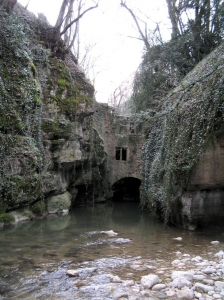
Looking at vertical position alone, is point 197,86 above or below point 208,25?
below

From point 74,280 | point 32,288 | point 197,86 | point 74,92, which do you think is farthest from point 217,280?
point 74,92

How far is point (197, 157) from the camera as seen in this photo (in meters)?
8.02

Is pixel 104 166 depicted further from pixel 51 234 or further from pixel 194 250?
pixel 194 250

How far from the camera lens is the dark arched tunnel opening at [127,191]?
21672 millimetres

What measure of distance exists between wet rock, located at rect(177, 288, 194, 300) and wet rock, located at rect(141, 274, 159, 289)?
453mm

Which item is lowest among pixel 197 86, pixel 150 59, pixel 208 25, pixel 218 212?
pixel 218 212

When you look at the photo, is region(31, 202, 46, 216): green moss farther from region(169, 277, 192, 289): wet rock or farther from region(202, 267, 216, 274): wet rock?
region(169, 277, 192, 289): wet rock

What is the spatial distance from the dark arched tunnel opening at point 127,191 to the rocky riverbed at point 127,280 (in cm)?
1587

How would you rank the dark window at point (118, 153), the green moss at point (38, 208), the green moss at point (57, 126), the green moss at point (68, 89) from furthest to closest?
the dark window at point (118, 153), the green moss at point (68, 89), the green moss at point (57, 126), the green moss at point (38, 208)

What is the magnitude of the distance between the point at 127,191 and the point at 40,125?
1226 cm

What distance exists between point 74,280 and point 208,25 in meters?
14.5

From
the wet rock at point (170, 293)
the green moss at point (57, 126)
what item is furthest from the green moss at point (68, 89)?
the wet rock at point (170, 293)

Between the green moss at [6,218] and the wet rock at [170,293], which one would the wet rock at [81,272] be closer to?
the wet rock at [170,293]

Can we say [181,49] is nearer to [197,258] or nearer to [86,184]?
[86,184]
